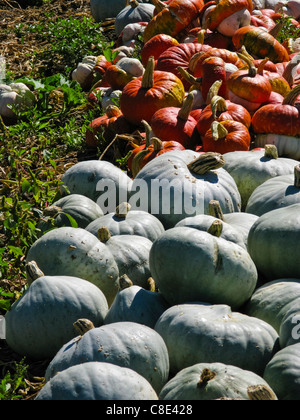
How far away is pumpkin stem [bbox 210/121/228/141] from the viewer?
4.82 metres

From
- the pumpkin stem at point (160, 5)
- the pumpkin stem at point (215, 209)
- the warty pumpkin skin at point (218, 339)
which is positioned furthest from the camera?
the pumpkin stem at point (160, 5)

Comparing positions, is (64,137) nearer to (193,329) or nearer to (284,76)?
(284,76)

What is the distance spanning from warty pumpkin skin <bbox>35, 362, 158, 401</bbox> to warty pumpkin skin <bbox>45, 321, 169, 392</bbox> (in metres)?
0.24

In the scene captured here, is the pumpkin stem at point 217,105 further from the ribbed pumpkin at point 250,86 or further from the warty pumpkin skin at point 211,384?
the warty pumpkin skin at point 211,384

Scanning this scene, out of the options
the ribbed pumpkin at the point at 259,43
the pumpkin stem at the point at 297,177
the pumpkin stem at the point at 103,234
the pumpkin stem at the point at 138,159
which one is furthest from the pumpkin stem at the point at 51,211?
the ribbed pumpkin at the point at 259,43

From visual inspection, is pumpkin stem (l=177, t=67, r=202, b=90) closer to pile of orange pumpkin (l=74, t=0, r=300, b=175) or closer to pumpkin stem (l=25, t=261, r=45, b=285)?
pile of orange pumpkin (l=74, t=0, r=300, b=175)

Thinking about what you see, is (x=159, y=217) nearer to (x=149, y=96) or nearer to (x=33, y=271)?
(x=33, y=271)

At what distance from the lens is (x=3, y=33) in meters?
8.70

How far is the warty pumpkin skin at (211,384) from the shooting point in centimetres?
241

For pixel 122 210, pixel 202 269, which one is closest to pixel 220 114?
pixel 122 210

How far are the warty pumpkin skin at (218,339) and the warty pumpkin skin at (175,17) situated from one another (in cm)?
462

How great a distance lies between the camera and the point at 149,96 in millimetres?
5621

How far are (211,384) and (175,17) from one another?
5.24 meters
